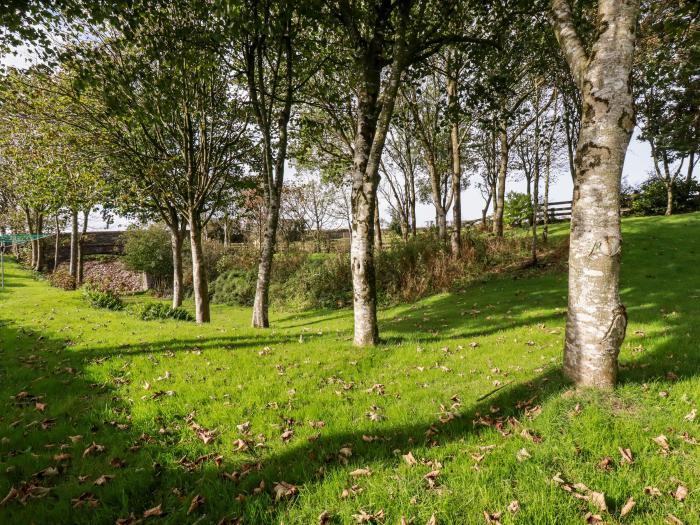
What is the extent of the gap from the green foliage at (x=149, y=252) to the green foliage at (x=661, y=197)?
41.0m

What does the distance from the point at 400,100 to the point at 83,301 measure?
22212 mm

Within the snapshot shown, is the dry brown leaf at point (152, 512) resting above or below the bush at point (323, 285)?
below

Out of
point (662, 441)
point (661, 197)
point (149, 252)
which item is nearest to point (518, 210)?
point (661, 197)

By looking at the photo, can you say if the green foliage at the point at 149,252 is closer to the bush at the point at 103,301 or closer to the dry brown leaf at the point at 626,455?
the bush at the point at 103,301

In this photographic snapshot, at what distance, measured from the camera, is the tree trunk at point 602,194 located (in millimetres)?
4121

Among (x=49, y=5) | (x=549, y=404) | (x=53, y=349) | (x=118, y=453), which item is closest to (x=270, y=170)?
(x=49, y=5)

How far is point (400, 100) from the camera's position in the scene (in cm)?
2273

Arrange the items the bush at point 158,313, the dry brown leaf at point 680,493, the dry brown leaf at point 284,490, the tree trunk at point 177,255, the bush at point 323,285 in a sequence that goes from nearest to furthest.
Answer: the dry brown leaf at point 680,493 → the dry brown leaf at point 284,490 → the bush at point 158,313 → the tree trunk at point 177,255 → the bush at point 323,285

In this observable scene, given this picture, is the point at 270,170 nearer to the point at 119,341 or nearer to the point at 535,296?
the point at 119,341

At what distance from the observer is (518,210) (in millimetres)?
30719

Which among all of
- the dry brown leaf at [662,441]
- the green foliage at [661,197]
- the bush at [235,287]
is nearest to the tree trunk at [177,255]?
the bush at [235,287]

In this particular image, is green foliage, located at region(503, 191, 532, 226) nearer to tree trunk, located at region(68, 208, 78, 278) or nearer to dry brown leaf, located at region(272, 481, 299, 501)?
dry brown leaf, located at region(272, 481, 299, 501)

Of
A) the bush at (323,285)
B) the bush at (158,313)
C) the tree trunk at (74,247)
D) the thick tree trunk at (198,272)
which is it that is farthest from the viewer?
the tree trunk at (74,247)

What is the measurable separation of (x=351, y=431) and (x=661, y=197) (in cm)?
3524
